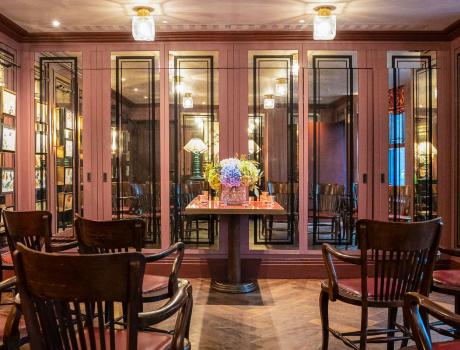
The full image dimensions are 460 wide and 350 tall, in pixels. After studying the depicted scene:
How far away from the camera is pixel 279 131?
529 centimetres

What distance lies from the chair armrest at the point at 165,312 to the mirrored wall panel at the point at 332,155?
343cm

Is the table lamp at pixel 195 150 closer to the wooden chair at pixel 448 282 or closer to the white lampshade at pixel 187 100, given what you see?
the white lampshade at pixel 187 100

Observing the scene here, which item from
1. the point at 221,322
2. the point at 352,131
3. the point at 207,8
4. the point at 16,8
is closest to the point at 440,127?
the point at 352,131

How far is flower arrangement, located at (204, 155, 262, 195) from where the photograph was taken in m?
4.24

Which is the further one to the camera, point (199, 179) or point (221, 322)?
point (199, 179)

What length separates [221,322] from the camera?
3.59 meters

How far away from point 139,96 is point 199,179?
1179 mm

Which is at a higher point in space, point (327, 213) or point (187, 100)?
point (187, 100)

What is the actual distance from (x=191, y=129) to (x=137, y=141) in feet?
2.07

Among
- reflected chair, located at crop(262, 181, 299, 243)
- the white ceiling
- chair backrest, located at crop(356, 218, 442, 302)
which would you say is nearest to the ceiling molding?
the white ceiling

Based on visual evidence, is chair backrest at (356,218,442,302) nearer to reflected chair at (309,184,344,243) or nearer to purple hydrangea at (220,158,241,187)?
purple hydrangea at (220,158,241,187)

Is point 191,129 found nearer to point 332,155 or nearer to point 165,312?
point 332,155

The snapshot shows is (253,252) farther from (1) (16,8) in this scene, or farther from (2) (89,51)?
(1) (16,8)

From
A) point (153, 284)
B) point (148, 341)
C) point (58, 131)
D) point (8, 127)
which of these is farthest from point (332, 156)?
point (148, 341)
